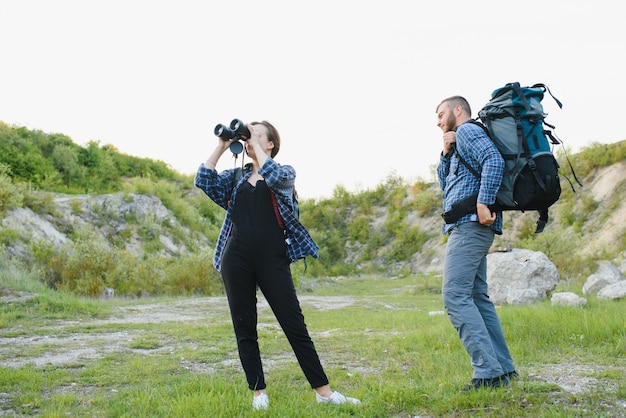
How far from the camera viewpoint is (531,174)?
11.5ft

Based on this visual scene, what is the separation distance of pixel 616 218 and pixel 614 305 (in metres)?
16.5

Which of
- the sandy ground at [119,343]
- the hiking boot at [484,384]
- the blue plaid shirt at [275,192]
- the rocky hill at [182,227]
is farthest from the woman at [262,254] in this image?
the rocky hill at [182,227]

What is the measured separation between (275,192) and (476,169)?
55.7 inches

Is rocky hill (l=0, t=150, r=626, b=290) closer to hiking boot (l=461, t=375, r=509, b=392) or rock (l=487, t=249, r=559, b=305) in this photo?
rock (l=487, t=249, r=559, b=305)

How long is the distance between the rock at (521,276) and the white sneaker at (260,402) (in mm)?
8014

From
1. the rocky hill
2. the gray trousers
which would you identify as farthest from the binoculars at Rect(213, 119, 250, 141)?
the rocky hill

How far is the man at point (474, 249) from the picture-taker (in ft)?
11.7

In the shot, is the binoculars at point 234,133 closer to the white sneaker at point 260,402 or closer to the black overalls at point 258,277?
the black overalls at point 258,277

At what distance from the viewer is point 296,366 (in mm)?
5250

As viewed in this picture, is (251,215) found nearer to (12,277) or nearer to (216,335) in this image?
(216,335)

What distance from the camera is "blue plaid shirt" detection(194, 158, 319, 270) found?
3.44 metres

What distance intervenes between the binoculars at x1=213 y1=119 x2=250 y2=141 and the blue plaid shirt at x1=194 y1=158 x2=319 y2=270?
0.25m

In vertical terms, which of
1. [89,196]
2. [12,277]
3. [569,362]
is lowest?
[569,362]

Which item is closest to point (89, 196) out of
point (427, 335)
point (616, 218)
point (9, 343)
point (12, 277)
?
point (12, 277)
